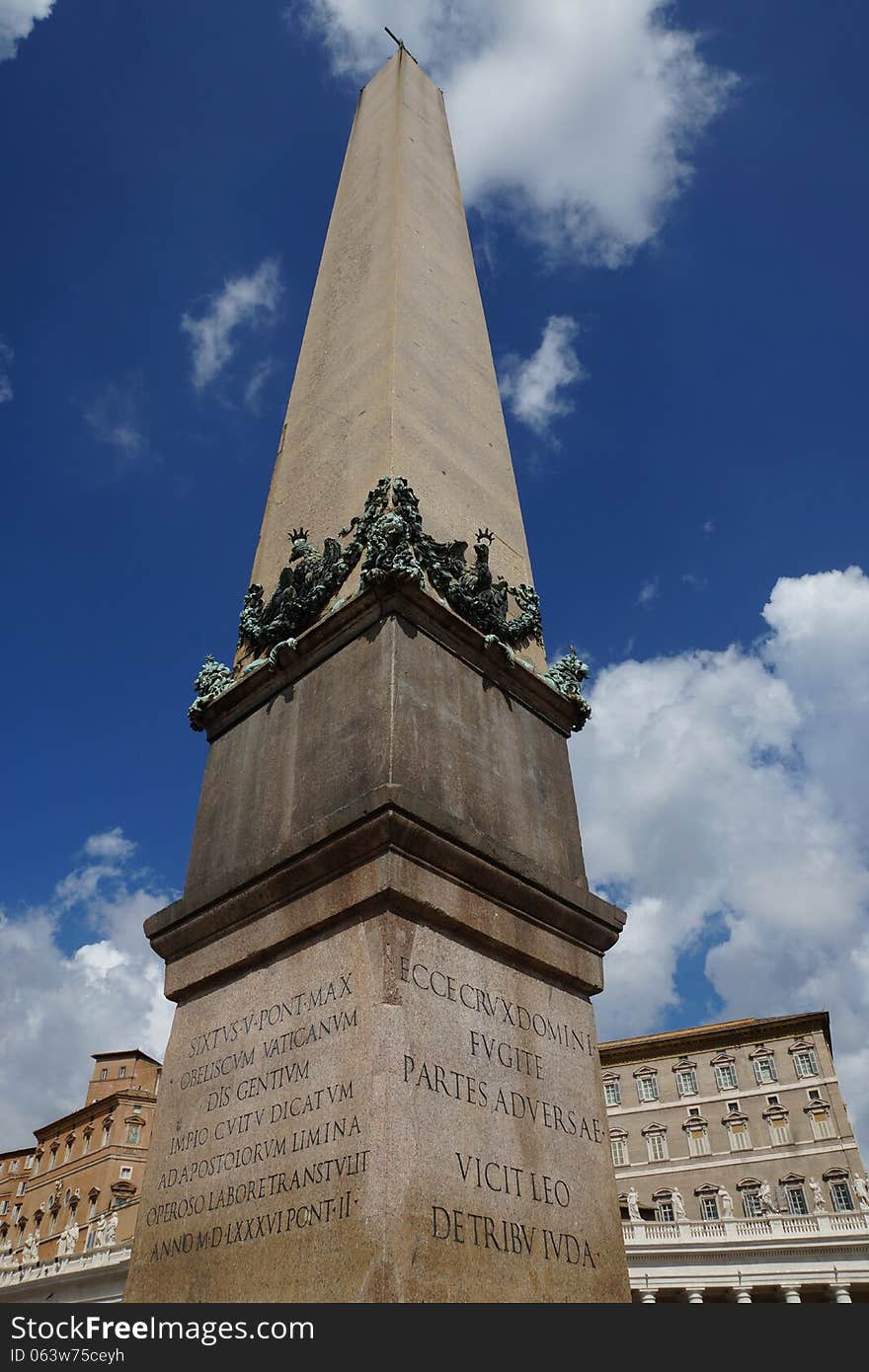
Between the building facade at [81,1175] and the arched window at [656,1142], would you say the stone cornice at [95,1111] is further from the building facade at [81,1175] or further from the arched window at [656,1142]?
the arched window at [656,1142]

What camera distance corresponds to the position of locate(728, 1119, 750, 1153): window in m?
54.4

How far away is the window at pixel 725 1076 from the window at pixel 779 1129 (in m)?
3.14

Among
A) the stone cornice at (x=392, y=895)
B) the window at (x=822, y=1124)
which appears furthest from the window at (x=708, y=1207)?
the stone cornice at (x=392, y=895)

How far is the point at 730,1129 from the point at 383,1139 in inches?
2339

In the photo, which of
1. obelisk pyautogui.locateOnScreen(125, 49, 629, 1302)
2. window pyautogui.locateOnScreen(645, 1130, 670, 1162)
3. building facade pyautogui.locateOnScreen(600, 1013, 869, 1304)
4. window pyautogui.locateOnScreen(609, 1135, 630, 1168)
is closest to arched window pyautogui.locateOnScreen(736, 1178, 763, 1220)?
building facade pyautogui.locateOnScreen(600, 1013, 869, 1304)

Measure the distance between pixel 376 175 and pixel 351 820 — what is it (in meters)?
8.36

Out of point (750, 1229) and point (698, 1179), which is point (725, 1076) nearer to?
point (698, 1179)

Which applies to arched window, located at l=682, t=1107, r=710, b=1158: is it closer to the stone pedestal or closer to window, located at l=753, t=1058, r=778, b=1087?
window, located at l=753, t=1058, r=778, b=1087

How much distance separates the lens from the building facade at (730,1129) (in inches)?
1976

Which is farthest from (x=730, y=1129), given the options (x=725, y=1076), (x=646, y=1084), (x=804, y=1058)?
(x=804, y=1058)

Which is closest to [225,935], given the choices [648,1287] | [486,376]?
[486,376]

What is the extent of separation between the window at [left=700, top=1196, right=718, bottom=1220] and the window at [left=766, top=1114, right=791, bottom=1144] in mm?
4755

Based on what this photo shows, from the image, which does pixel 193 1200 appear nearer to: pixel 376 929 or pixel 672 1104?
pixel 376 929

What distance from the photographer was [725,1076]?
189 feet
